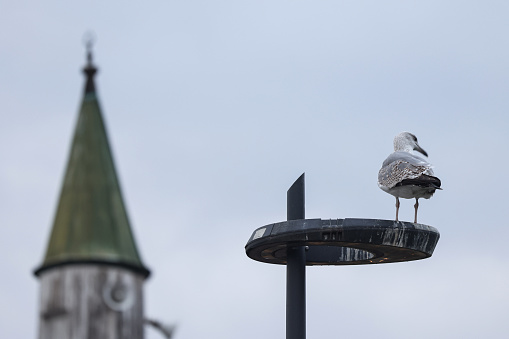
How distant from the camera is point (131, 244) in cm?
1317

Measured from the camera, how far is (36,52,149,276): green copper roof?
1284cm

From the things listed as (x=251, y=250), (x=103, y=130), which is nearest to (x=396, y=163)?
(x=251, y=250)

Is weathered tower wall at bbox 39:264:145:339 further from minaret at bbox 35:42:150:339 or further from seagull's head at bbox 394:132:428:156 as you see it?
seagull's head at bbox 394:132:428:156

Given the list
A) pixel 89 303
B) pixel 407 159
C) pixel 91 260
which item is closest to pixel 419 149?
pixel 407 159

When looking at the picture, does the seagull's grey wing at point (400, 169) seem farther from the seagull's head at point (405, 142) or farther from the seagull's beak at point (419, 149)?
the seagull's beak at point (419, 149)

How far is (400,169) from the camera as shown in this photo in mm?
25656

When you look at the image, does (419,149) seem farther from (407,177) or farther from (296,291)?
(296,291)

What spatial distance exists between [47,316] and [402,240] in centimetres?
1317

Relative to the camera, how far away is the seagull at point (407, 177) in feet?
82.9

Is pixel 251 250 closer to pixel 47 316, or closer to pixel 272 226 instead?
pixel 272 226

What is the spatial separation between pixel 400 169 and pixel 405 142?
2276 mm

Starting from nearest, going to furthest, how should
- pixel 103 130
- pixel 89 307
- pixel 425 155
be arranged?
1. pixel 89 307
2. pixel 103 130
3. pixel 425 155

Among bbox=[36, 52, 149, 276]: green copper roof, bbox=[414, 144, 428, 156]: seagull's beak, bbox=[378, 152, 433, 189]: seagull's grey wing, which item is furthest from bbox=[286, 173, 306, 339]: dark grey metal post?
bbox=[36, 52, 149, 276]: green copper roof

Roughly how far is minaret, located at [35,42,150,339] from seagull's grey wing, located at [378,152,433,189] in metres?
13.0
